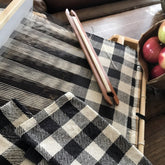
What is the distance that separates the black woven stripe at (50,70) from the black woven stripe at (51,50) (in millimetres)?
52

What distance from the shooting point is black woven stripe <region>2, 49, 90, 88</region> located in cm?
54

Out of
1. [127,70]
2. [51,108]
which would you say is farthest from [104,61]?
[51,108]

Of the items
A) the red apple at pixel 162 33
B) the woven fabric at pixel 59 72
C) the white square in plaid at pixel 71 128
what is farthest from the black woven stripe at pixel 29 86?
the red apple at pixel 162 33

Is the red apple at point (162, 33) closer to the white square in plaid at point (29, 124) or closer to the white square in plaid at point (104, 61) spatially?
the white square in plaid at point (104, 61)

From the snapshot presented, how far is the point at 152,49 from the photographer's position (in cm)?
63

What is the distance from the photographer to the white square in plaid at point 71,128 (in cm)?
42

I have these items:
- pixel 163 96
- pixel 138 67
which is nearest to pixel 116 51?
pixel 138 67

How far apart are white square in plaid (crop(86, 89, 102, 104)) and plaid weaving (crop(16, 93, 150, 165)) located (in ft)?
0.30

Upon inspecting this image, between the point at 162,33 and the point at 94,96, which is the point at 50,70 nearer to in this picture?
the point at 94,96

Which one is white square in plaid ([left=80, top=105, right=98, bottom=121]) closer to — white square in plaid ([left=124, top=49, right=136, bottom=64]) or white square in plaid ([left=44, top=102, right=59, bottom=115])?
white square in plaid ([left=44, top=102, right=59, bottom=115])

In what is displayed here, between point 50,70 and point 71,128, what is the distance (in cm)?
20

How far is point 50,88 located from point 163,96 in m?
0.39

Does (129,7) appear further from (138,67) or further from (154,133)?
(154,133)

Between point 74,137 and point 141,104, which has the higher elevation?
point 74,137
